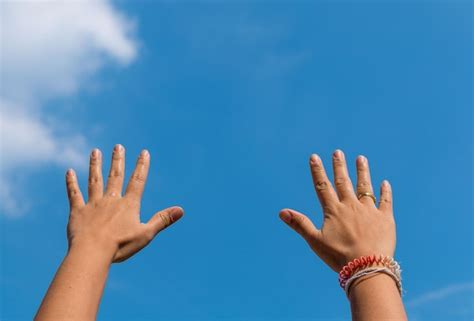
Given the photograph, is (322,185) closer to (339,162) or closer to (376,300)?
(339,162)

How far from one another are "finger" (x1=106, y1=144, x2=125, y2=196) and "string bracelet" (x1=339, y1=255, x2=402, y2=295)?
82.4 inches

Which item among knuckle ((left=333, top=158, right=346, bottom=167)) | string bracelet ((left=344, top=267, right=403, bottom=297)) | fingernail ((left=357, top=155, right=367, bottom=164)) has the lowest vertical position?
string bracelet ((left=344, top=267, right=403, bottom=297))

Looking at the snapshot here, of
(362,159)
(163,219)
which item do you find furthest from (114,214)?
(362,159)

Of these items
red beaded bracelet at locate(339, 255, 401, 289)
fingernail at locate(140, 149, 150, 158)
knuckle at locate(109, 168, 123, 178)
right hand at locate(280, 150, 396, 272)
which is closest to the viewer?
red beaded bracelet at locate(339, 255, 401, 289)

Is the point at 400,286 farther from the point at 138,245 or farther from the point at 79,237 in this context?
the point at 79,237

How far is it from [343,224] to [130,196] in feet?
6.12

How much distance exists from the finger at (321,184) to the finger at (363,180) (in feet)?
0.90

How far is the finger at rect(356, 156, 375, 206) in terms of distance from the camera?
4879 mm

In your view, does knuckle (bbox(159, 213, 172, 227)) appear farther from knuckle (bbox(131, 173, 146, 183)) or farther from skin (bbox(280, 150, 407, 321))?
skin (bbox(280, 150, 407, 321))

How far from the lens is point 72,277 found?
12.8 ft

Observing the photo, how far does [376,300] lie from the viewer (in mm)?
3748

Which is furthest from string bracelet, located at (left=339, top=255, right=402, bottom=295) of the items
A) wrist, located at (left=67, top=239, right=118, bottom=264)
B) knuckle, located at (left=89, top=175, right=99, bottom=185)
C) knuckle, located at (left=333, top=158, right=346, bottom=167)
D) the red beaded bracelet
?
knuckle, located at (left=89, top=175, right=99, bottom=185)

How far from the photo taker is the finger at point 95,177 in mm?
4922

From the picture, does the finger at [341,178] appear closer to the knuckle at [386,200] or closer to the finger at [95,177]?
the knuckle at [386,200]
